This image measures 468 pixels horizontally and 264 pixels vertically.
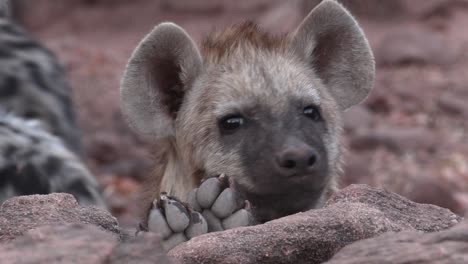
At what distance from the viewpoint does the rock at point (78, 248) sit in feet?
5.97

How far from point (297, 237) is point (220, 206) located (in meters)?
0.43

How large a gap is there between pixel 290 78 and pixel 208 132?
0.30m

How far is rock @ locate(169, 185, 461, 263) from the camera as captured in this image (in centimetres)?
212

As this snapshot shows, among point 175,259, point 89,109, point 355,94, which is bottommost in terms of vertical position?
point 175,259

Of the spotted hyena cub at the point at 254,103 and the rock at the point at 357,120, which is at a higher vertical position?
the rock at the point at 357,120

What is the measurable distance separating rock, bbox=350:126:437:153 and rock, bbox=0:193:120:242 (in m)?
4.27

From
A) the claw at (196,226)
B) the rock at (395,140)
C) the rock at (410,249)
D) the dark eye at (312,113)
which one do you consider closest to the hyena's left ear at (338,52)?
the dark eye at (312,113)

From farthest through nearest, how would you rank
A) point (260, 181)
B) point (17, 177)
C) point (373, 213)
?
point (17, 177)
point (260, 181)
point (373, 213)

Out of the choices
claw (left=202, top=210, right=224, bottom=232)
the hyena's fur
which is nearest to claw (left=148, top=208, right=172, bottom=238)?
claw (left=202, top=210, right=224, bottom=232)

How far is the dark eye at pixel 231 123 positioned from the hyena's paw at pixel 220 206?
458 mm

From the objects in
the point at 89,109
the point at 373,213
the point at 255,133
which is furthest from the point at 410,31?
the point at 373,213

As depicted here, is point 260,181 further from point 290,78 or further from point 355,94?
point 355,94

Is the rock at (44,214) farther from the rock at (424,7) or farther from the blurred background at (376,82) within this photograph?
the rock at (424,7)

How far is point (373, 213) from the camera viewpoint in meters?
2.28
